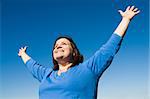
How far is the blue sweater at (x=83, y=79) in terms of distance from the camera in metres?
4.12

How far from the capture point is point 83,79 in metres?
4.17

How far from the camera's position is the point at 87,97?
416cm

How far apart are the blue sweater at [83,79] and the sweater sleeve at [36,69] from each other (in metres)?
0.42

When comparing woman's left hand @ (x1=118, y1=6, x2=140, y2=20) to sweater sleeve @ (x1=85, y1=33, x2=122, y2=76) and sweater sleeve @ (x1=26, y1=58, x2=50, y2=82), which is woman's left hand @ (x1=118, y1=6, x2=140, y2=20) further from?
sweater sleeve @ (x1=26, y1=58, x2=50, y2=82)

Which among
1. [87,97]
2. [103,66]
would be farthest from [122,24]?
[87,97]

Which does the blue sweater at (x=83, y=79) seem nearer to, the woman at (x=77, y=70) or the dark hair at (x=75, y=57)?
the woman at (x=77, y=70)

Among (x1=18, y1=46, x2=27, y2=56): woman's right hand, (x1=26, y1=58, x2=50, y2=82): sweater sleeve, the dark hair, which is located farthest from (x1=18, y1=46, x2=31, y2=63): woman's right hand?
the dark hair

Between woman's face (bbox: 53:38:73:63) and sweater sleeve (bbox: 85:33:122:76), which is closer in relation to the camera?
sweater sleeve (bbox: 85:33:122:76)

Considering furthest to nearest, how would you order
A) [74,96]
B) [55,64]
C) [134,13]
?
[55,64], [134,13], [74,96]

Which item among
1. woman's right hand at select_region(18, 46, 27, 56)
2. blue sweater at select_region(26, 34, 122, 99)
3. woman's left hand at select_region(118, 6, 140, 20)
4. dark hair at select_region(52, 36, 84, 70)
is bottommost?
blue sweater at select_region(26, 34, 122, 99)

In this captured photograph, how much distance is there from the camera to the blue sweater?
4.12 metres

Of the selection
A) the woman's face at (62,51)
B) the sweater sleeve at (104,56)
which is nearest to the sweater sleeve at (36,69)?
the woman's face at (62,51)

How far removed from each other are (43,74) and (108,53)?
0.98m

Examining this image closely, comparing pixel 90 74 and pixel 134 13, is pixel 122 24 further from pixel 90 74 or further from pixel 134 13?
pixel 90 74
